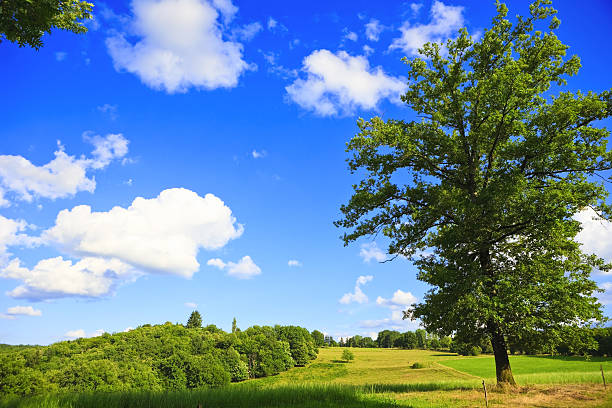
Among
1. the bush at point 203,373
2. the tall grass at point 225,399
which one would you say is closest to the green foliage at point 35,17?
the tall grass at point 225,399

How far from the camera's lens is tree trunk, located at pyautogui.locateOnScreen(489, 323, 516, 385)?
15.5 meters

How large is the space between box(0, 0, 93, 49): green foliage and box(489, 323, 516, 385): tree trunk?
71.3 ft

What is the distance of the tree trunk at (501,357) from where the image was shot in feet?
50.9

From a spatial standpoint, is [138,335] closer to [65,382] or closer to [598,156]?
[65,382]

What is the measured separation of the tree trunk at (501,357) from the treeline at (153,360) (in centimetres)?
4322

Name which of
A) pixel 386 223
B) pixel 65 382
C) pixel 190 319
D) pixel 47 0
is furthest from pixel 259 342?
pixel 47 0

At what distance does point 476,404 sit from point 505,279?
5.55 m

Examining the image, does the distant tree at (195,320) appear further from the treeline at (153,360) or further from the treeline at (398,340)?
the treeline at (398,340)

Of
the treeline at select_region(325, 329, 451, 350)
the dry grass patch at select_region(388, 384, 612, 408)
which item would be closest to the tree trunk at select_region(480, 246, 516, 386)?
the dry grass patch at select_region(388, 384, 612, 408)

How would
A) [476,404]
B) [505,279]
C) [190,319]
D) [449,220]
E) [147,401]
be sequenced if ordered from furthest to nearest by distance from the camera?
1. [190,319]
2. [449,220]
3. [505,279]
4. [476,404]
5. [147,401]

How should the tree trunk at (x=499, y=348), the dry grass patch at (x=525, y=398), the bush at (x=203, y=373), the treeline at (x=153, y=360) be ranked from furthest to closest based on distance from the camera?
1. the bush at (x=203, y=373)
2. the treeline at (x=153, y=360)
3. the tree trunk at (x=499, y=348)
4. the dry grass patch at (x=525, y=398)

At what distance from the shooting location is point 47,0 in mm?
10680

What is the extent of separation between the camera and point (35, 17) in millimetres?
11125

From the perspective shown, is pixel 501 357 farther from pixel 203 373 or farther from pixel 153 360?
pixel 153 360
